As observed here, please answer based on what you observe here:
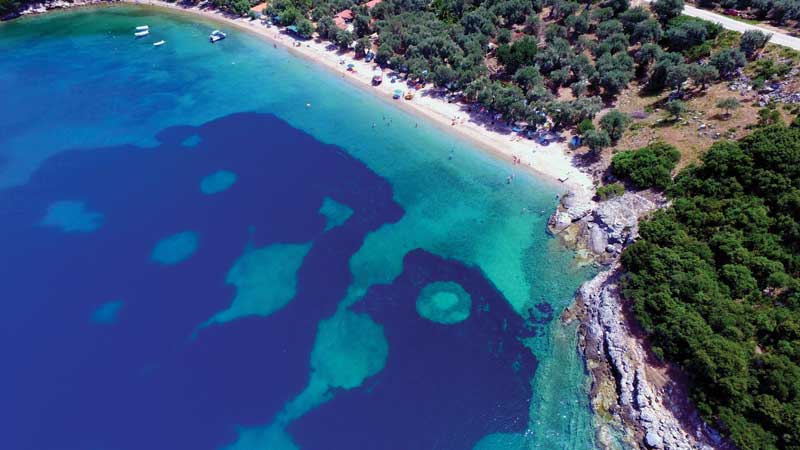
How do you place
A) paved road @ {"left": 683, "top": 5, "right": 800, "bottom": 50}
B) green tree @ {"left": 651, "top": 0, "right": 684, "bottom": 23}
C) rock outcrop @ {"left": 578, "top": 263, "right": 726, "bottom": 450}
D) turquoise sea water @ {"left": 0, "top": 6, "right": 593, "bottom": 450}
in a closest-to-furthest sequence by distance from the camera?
rock outcrop @ {"left": 578, "top": 263, "right": 726, "bottom": 450} < turquoise sea water @ {"left": 0, "top": 6, "right": 593, "bottom": 450} < paved road @ {"left": 683, "top": 5, "right": 800, "bottom": 50} < green tree @ {"left": 651, "top": 0, "right": 684, "bottom": 23}

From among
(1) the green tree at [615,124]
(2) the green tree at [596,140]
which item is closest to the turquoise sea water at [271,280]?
(2) the green tree at [596,140]

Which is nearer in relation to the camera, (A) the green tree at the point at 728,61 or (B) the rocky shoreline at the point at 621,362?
(B) the rocky shoreline at the point at 621,362

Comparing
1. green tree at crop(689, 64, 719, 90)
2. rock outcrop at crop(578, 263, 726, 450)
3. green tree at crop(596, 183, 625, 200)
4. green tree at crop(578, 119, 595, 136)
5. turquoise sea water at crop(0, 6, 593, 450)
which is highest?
green tree at crop(689, 64, 719, 90)

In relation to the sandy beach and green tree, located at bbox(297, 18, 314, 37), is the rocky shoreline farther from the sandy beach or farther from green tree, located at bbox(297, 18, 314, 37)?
green tree, located at bbox(297, 18, 314, 37)

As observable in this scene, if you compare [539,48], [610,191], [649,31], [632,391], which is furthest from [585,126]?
[632,391]

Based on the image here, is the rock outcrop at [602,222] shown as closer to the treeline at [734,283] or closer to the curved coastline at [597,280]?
the curved coastline at [597,280]

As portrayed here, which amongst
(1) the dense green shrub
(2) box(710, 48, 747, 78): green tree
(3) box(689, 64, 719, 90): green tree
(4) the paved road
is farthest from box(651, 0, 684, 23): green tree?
(1) the dense green shrub
